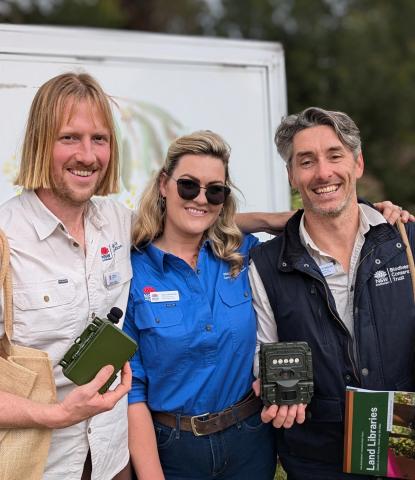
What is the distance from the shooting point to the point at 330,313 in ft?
7.96

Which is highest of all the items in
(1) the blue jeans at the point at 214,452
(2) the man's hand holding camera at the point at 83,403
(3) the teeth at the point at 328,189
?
(3) the teeth at the point at 328,189

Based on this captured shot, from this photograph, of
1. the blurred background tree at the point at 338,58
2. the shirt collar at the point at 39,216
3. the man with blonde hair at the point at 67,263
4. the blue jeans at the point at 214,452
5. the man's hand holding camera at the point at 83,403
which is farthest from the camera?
the blurred background tree at the point at 338,58

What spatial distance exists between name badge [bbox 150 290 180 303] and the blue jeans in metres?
0.49

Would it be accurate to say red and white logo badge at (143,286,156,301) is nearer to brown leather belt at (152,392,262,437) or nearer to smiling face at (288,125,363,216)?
brown leather belt at (152,392,262,437)

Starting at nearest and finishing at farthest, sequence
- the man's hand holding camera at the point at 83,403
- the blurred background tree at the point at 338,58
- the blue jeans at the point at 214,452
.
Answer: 1. the man's hand holding camera at the point at 83,403
2. the blue jeans at the point at 214,452
3. the blurred background tree at the point at 338,58

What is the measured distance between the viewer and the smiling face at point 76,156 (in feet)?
7.43

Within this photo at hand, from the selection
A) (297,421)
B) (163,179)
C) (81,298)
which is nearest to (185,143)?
(163,179)

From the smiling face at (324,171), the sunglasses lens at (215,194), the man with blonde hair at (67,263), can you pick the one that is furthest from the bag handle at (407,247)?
the man with blonde hair at (67,263)

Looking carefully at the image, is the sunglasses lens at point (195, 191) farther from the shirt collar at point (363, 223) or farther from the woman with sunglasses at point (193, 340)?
the shirt collar at point (363, 223)

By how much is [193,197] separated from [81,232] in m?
0.48

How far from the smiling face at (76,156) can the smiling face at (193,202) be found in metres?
0.39

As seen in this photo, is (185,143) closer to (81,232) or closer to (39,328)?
(81,232)

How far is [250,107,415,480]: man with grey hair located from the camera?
2.40 meters

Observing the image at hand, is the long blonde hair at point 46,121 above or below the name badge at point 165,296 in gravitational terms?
above
